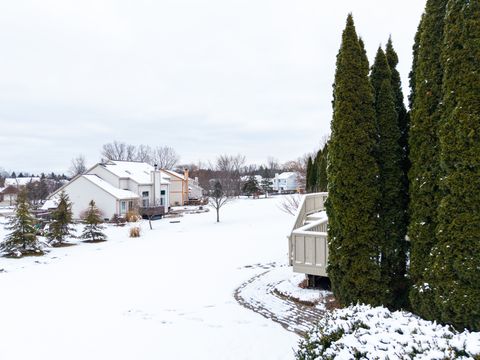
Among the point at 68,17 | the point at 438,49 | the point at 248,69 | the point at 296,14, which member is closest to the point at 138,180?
the point at 248,69

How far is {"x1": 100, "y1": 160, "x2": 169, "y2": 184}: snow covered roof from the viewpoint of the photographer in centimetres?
3059

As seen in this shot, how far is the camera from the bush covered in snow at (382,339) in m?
2.55

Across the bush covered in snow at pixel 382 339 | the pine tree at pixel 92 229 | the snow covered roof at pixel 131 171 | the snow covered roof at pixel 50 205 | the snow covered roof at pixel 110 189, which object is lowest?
the pine tree at pixel 92 229

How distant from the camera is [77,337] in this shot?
566cm

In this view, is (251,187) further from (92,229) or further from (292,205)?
(92,229)

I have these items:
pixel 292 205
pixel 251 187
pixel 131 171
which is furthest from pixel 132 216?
pixel 251 187

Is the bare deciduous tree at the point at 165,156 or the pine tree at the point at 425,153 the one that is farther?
the bare deciduous tree at the point at 165,156

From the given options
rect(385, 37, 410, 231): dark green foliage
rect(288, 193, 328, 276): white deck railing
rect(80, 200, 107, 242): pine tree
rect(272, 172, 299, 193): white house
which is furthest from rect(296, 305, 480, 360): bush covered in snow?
rect(272, 172, 299, 193): white house

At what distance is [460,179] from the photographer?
398 cm

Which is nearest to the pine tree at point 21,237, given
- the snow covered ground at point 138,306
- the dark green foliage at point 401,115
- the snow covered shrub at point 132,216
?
the snow covered ground at point 138,306

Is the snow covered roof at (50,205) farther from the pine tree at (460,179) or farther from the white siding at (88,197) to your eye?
the pine tree at (460,179)

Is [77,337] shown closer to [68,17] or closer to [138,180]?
[68,17]

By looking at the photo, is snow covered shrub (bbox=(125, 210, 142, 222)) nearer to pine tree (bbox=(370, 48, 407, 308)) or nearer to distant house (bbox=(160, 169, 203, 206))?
distant house (bbox=(160, 169, 203, 206))

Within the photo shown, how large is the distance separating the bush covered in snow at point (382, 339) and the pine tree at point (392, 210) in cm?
194
